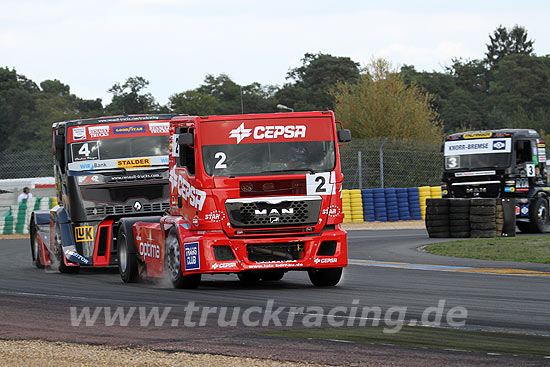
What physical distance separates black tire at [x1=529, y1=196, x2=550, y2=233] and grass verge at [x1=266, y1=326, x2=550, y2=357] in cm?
1910

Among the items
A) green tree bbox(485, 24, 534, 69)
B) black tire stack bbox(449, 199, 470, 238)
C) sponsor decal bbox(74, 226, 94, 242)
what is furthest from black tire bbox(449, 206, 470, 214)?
green tree bbox(485, 24, 534, 69)

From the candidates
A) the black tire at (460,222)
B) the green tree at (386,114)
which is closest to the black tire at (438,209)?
the black tire at (460,222)

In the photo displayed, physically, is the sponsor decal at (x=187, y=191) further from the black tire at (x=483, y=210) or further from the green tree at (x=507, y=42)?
the green tree at (x=507, y=42)

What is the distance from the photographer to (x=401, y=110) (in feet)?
170

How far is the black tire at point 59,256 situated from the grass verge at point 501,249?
24.1ft

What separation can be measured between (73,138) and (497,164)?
44.7ft

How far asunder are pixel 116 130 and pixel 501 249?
331 inches

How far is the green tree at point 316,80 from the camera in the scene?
3602 inches

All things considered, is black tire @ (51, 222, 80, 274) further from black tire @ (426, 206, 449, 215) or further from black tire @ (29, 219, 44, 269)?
black tire @ (426, 206, 449, 215)

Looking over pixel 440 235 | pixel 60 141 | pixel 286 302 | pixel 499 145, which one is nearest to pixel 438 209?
pixel 440 235

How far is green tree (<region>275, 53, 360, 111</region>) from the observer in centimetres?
9150

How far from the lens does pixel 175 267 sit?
1410cm

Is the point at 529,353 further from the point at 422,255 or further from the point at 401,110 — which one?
the point at 401,110

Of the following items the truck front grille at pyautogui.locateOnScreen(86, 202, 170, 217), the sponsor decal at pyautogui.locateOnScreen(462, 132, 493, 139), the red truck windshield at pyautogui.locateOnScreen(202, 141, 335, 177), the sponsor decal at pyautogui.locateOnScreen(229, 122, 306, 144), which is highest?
the sponsor decal at pyautogui.locateOnScreen(229, 122, 306, 144)
